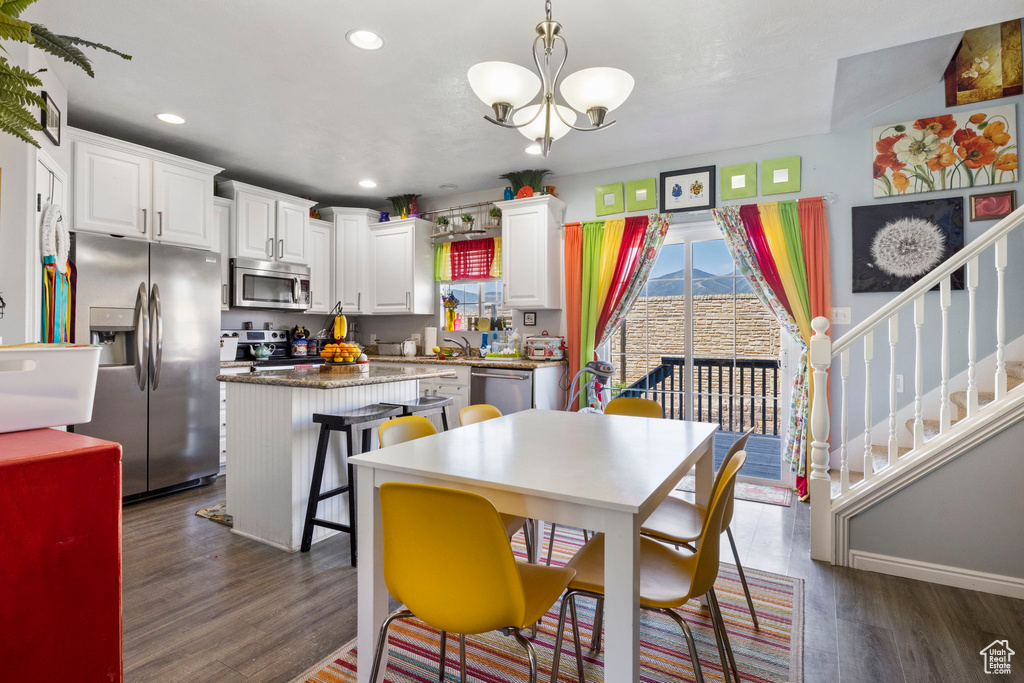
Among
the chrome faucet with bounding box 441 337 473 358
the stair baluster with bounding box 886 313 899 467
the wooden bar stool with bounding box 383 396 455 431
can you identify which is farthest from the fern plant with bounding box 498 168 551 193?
the stair baluster with bounding box 886 313 899 467

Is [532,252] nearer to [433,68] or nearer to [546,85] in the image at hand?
[433,68]

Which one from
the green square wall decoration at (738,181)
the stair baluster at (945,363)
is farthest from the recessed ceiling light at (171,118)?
the stair baluster at (945,363)

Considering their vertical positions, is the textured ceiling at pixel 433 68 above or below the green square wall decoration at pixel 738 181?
above

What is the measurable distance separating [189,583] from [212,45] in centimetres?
258

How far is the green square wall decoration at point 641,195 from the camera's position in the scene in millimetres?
4367

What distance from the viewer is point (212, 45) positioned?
103 inches

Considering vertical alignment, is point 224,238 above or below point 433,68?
below

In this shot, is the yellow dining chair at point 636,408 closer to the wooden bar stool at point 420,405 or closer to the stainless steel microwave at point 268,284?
the wooden bar stool at point 420,405

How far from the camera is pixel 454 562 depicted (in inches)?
49.3

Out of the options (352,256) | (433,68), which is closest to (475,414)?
(433,68)

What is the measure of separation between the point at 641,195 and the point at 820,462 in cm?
258

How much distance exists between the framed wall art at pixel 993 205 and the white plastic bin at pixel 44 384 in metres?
4.47

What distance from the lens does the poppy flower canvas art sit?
3.27 meters

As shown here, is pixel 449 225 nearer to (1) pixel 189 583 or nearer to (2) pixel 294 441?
(2) pixel 294 441
